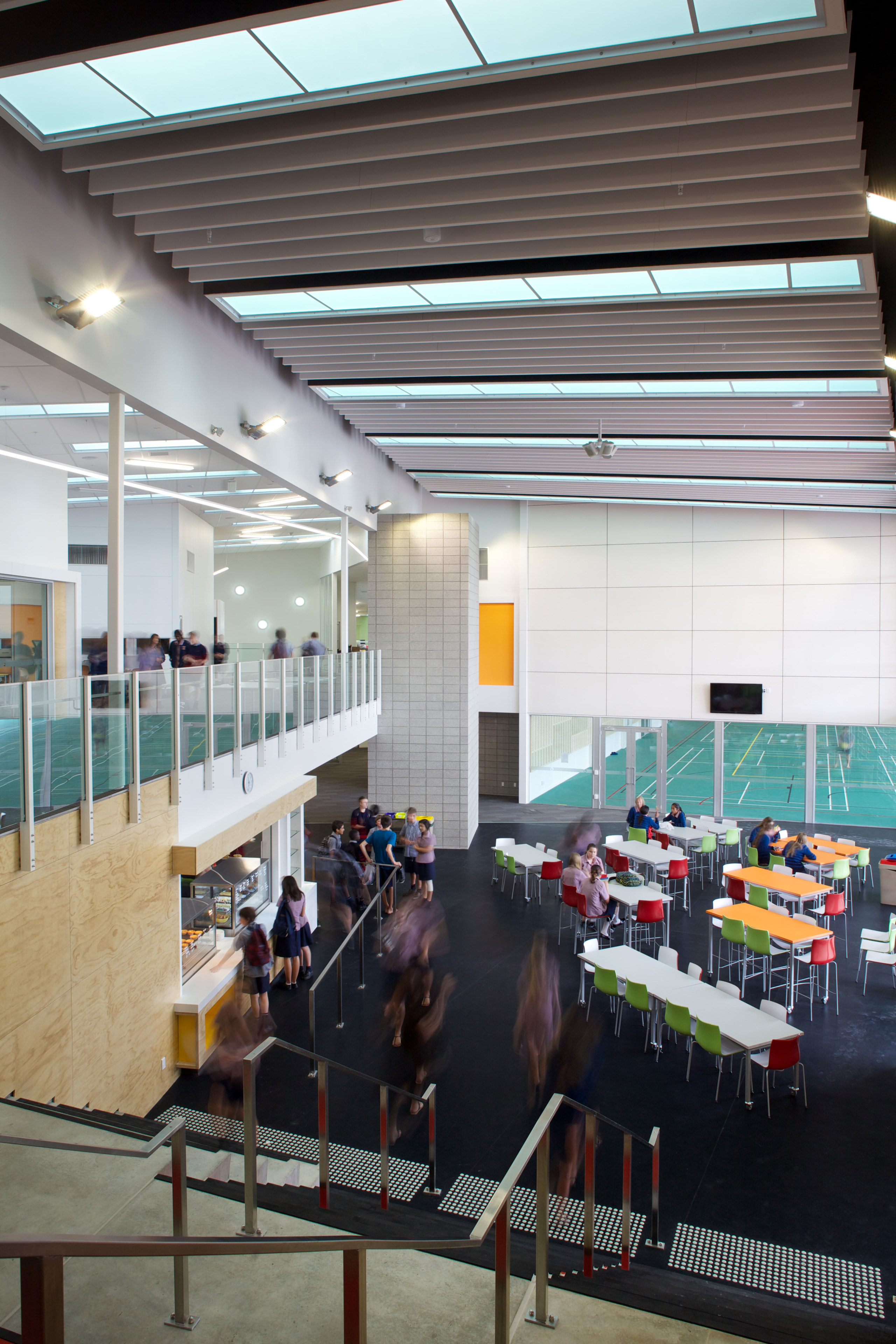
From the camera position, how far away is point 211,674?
781 centimetres

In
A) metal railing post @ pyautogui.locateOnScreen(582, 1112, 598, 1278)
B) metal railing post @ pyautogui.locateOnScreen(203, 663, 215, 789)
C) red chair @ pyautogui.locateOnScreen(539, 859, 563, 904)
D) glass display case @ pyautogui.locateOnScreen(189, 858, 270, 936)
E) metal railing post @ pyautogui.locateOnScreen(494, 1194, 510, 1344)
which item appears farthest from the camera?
red chair @ pyautogui.locateOnScreen(539, 859, 563, 904)

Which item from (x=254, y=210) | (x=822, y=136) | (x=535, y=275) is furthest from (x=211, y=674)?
(x=822, y=136)

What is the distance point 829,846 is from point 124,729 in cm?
1059

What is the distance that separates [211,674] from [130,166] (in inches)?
161

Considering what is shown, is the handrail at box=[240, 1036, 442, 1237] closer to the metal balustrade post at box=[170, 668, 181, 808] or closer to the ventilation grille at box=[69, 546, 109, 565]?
the metal balustrade post at box=[170, 668, 181, 808]

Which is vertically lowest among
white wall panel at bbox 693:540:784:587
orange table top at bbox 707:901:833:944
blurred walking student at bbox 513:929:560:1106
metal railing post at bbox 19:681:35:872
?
blurred walking student at bbox 513:929:560:1106

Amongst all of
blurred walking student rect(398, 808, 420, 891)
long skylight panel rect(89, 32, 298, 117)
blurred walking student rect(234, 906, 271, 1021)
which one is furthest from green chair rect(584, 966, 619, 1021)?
long skylight panel rect(89, 32, 298, 117)

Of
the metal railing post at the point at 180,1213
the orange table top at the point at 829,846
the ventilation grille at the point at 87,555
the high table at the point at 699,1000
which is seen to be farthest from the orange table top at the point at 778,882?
the ventilation grille at the point at 87,555

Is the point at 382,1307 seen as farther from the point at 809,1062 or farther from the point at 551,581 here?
the point at 551,581

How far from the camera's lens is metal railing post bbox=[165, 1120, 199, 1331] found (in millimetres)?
2664

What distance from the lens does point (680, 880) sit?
1314 centimetres

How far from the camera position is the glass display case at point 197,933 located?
7922 millimetres

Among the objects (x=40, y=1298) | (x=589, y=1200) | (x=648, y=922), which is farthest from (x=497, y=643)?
(x=40, y=1298)

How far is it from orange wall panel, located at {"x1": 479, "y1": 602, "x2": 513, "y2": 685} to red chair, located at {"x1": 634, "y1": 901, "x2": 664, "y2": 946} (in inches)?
328
